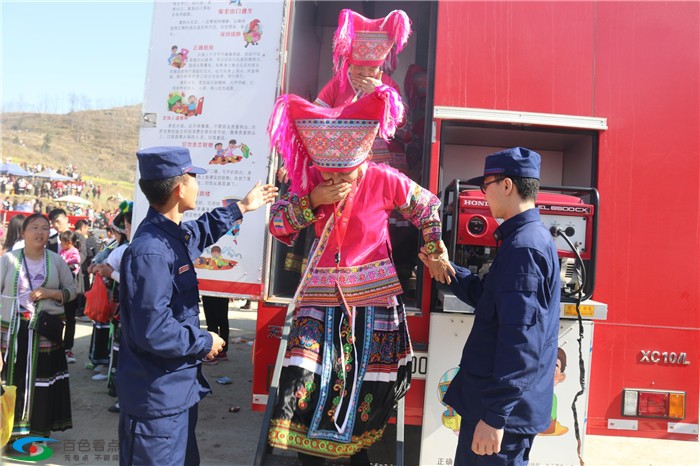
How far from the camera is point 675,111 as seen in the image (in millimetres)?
2977

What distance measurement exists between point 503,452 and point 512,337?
1.63ft

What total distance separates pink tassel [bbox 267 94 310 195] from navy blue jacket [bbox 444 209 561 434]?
1016 millimetres

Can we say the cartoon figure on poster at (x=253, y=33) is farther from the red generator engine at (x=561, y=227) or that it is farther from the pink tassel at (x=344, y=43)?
the red generator engine at (x=561, y=227)

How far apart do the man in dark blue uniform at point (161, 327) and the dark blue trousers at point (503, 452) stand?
3.67 ft

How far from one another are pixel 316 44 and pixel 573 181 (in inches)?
96.1

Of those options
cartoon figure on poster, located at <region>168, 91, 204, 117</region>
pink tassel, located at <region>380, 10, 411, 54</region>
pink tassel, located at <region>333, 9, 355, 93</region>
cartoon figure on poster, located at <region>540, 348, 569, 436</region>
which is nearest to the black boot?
cartoon figure on poster, located at <region>540, 348, 569, 436</region>

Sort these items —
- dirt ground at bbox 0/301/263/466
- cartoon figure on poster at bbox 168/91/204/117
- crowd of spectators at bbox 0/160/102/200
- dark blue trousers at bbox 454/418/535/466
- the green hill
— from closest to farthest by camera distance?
dark blue trousers at bbox 454/418/535/466 → cartoon figure on poster at bbox 168/91/204/117 → dirt ground at bbox 0/301/263/466 → crowd of spectators at bbox 0/160/102/200 → the green hill

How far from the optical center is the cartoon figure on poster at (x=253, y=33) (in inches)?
122

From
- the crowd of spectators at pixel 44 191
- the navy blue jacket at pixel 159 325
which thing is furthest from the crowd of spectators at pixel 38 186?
the navy blue jacket at pixel 159 325

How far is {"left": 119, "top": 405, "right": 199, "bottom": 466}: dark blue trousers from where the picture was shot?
6.62 feet

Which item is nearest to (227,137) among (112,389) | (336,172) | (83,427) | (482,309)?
(336,172)

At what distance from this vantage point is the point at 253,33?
3.12 meters

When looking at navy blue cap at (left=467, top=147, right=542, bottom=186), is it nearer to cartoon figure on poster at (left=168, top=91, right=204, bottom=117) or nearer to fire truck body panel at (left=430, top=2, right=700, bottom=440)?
fire truck body panel at (left=430, top=2, right=700, bottom=440)

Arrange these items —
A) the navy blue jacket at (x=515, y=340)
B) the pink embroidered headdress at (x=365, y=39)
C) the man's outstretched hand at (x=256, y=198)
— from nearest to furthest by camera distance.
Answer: the navy blue jacket at (x=515, y=340), the man's outstretched hand at (x=256, y=198), the pink embroidered headdress at (x=365, y=39)
